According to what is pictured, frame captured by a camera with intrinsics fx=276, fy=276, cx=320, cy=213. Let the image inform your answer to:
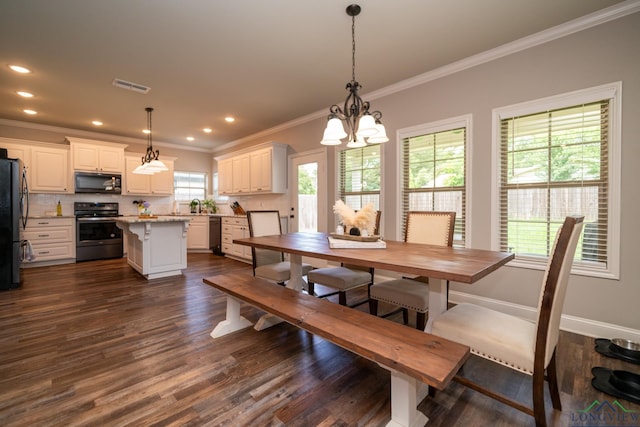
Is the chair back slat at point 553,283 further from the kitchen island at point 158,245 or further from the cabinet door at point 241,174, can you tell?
the cabinet door at point 241,174

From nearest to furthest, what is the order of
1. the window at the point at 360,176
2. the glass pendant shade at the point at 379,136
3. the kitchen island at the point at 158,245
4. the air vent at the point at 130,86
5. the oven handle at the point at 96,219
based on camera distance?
the glass pendant shade at the point at 379,136, the air vent at the point at 130,86, the window at the point at 360,176, the kitchen island at the point at 158,245, the oven handle at the point at 96,219

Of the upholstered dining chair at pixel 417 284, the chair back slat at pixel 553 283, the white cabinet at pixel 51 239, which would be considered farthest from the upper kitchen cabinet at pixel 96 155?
the chair back slat at pixel 553 283

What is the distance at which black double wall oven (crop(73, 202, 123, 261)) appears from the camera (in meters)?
5.36

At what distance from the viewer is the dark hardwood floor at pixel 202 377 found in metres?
1.47

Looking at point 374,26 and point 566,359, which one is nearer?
point 566,359

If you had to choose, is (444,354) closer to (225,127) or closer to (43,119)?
(225,127)

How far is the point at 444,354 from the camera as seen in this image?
1228 mm

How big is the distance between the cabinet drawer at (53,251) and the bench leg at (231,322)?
475cm

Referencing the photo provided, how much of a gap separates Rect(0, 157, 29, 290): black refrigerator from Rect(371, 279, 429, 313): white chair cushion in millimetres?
4668

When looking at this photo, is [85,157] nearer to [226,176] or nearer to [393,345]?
[226,176]

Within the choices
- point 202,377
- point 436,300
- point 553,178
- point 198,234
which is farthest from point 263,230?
point 198,234

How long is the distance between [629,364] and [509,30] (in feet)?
9.24

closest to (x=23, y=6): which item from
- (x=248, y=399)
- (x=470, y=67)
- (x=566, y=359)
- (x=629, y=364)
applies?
(x=248, y=399)

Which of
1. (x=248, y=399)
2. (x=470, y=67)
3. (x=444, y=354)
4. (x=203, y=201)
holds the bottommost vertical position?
(x=248, y=399)
